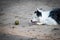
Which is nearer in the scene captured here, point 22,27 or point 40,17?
point 22,27

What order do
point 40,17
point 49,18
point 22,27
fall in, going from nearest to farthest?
point 22,27, point 49,18, point 40,17

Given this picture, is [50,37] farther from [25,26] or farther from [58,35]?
[25,26]

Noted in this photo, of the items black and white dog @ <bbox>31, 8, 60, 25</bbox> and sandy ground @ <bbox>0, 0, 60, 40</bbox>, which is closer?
sandy ground @ <bbox>0, 0, 60, 40</bbox>

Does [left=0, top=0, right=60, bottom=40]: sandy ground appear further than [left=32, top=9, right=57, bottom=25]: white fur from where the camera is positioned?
No

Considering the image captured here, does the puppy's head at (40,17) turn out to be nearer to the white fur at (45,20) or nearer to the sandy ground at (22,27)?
the white fur at (45,20)

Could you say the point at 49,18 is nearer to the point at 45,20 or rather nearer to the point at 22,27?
the point at 45,20

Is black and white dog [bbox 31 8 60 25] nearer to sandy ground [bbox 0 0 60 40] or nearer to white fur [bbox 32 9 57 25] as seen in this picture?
white fur [bbox 32 9 57 25]

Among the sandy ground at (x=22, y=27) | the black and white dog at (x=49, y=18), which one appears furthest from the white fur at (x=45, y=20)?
the sandy ground at (x=22, y=27)

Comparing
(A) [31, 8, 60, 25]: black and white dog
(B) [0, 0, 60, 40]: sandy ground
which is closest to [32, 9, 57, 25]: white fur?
(A) [31, 8, 60, 25]: black and white dog

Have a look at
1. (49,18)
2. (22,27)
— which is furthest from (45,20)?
(22,27)

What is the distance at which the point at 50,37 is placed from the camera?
3.90 meters

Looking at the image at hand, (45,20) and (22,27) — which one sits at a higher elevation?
(45,20)

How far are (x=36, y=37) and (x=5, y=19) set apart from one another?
1.46m

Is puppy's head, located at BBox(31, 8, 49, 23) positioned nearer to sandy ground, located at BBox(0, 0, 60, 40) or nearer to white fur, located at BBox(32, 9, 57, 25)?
white fur, located at BBox(32, 9, 57, 25)
